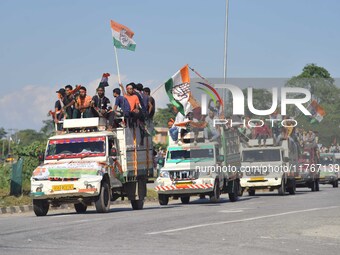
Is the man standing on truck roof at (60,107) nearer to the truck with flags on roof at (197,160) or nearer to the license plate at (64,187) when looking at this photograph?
the license plate at (64,187)

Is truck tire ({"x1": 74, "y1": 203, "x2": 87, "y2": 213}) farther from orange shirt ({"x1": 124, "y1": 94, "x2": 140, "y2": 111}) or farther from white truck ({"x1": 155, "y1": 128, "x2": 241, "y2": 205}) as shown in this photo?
white truck ({"x1": 155, "y1": 128, "x2": 241, "y2": 205})

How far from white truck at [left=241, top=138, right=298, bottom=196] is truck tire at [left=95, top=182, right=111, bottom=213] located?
13943 mm

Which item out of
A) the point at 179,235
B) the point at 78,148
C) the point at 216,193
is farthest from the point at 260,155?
the point at 179,235

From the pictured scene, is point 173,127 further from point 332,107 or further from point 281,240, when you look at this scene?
point 332,107

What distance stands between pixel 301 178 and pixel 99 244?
2897 centimetres

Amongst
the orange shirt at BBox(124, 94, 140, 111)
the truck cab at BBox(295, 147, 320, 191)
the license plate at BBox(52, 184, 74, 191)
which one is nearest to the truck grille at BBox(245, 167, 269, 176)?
the truck cab at BBox(295, 147, 320, 191)

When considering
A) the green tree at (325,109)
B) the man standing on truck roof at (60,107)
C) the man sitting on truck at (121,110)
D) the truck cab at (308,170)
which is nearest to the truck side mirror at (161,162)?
the man sitting on truck at (121,110)

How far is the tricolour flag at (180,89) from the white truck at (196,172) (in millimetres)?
2825

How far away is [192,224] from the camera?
1842 centimetres

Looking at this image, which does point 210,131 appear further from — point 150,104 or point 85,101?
point 85,101

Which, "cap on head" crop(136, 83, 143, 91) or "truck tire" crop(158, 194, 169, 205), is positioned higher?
"cap on head" crop(136, 83, 143, 91)

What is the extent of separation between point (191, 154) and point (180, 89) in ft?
17.5

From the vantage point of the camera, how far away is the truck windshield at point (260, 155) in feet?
125

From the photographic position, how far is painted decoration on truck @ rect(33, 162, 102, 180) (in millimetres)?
23375
